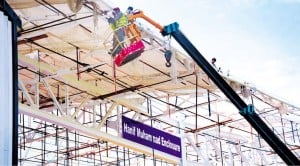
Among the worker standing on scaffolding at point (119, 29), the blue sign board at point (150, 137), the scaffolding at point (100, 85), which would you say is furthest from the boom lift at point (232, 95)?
the blue sign board at point (150, 137)

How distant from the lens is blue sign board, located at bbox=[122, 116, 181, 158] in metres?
14.1

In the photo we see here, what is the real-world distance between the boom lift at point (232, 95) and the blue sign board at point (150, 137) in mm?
7896

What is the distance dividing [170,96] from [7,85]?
40.7 ft

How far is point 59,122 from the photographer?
12711mm

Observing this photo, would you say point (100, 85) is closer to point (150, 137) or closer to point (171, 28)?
point (150, 137)

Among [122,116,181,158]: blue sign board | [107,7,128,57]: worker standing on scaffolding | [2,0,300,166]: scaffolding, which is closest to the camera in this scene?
[107,7,128,57]: worker standing on scaffolding

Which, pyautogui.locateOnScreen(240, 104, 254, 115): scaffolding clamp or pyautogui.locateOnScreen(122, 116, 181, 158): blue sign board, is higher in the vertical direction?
pyautogui.locateOnScreen(122, 116, 181, 158): blue sign board

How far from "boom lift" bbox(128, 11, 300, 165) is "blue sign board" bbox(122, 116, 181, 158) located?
790cm

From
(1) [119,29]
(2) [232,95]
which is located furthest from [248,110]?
(1) [119,29]

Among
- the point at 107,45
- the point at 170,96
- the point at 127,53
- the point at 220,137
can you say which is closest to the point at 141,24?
the point at 107,45

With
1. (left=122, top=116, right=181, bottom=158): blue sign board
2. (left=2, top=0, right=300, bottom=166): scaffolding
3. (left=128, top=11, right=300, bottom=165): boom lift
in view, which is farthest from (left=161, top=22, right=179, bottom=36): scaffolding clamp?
(left=122, top=116, right=181, bottom=158): blue sign board

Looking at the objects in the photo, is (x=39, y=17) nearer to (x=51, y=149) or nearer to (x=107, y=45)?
(x=107, y=45)

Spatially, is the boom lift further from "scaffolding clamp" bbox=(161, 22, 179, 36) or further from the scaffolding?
the scaffolding

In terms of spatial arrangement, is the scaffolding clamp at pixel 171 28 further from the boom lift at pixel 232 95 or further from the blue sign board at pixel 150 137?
the blue sign board at pixel 150 137
